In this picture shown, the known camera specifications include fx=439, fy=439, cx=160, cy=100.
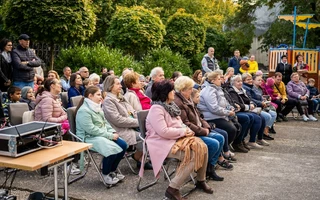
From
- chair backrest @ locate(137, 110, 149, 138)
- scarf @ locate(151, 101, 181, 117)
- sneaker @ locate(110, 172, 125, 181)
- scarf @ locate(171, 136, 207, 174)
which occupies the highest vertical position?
scarf @ locate(151, 101, 181, 117)

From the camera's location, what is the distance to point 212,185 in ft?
19.5

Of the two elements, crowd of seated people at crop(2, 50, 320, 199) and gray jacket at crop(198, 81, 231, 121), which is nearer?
crowd of seated people at crop(2, 50, 320, 199)

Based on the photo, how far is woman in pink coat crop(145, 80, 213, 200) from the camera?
5.18 metres

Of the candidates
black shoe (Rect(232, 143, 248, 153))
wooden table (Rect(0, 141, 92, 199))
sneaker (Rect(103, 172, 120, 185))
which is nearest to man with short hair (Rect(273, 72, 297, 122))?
black shoe (Rect(232, 143, 248, 153))

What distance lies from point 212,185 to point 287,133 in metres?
4.79

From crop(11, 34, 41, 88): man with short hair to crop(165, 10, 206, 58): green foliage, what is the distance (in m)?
11.3

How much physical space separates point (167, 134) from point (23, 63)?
14.6 feet

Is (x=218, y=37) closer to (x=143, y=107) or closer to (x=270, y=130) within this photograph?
(x=270, y=130)

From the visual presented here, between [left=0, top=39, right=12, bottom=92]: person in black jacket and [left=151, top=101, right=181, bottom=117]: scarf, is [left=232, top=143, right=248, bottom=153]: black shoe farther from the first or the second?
[left=0, top=39, right=12, bottom=92]: person in black jacket

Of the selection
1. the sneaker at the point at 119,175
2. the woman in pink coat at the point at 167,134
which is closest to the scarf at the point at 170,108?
the woman in pink coat at the point at 167,134

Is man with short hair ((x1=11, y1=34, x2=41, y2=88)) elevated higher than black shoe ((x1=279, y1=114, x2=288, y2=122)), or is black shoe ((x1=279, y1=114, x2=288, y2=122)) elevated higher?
man with short hair ((x1=11, y1=34, x2=41, y2=88))

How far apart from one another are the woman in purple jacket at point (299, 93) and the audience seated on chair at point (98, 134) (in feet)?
24.4

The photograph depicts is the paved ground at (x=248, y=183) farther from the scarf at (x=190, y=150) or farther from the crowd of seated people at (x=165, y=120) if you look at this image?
the scarf at (x=190, y=150)

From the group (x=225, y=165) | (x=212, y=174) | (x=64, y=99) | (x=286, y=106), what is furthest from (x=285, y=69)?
(x=212, y=174)
